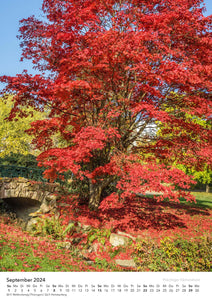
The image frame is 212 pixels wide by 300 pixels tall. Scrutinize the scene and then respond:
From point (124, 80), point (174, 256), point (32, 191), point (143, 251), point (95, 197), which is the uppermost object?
point (124, 80)

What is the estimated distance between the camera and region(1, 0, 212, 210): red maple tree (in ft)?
23.9

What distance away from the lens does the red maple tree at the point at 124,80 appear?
7281mm

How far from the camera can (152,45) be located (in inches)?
334

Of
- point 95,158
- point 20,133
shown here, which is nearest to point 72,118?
point 95,158

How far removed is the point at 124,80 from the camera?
29.5 ft

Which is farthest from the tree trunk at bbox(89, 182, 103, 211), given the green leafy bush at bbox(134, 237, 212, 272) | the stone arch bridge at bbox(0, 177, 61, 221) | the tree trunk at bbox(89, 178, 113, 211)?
the green leafy bush at bbox(134, 237, 212, 272)

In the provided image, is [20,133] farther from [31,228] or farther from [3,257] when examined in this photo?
[3,257]

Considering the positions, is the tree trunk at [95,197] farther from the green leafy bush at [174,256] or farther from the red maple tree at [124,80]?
the green leafy bush at [174,256]

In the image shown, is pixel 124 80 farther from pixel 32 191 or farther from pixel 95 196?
pixel 32 191

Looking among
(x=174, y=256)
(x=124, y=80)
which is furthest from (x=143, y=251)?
(x=124, y=80)
